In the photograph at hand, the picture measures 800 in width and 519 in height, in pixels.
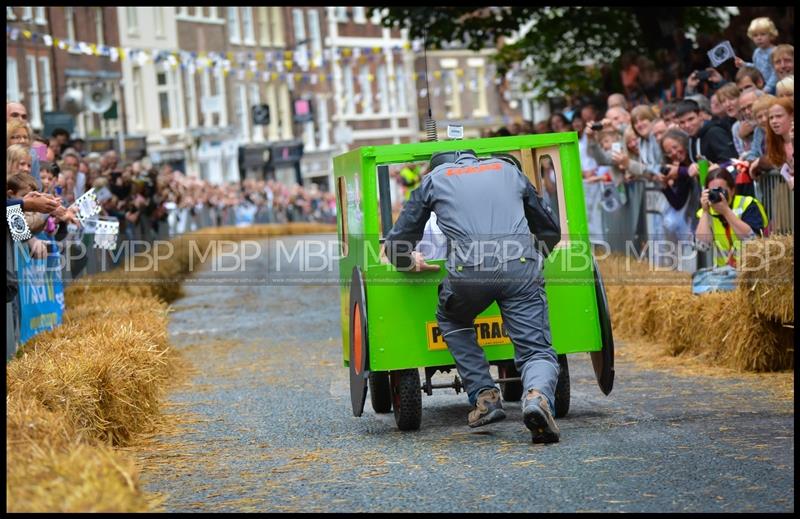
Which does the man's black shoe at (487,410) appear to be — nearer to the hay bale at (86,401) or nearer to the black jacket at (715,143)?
the hay bale at (86,401)

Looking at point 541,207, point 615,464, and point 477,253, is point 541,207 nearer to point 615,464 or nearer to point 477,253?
point 477,253

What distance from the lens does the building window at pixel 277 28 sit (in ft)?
235

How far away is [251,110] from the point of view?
70125 mm

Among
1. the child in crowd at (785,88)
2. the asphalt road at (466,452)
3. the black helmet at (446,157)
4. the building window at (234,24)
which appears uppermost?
the building window at (234,24)

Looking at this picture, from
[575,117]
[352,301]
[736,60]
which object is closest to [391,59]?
[575,117]

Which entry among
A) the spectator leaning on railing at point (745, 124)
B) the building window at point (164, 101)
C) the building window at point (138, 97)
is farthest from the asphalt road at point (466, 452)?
the building window at point (164, 101)

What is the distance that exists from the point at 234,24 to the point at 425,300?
59.7m

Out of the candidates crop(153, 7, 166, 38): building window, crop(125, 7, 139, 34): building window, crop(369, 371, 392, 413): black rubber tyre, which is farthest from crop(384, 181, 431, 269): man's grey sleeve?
crop(153, 7, 166, 38): building window

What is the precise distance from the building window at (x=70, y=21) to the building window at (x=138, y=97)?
6.39 meters

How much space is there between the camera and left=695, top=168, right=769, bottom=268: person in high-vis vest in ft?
40.6

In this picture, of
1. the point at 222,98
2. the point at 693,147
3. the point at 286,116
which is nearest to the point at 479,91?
the point at 286,116

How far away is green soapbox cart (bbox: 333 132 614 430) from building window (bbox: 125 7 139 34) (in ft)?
161

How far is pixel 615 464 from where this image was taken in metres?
7.73

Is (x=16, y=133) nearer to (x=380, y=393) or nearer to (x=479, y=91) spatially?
(x=380, y=393)
